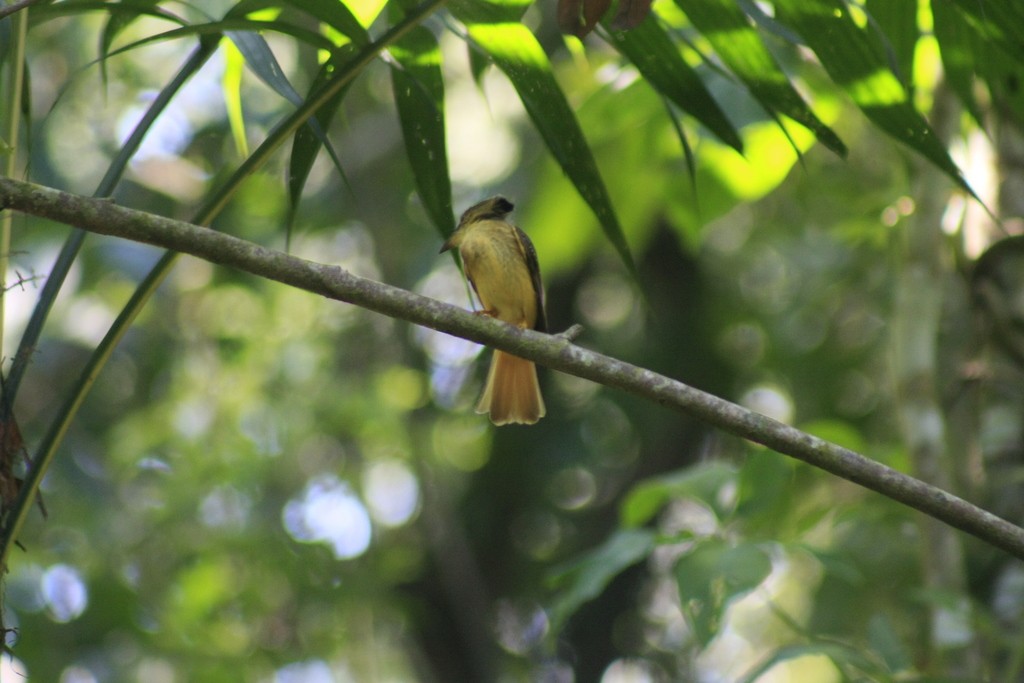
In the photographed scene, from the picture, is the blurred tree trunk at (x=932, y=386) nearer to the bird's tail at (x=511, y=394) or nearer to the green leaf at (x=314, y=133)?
the bird's tail at (x=511, y=394)

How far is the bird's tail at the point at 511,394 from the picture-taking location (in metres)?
3.49

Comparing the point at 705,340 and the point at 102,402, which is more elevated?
the point at 102,402

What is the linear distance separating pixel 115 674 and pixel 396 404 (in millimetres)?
2215

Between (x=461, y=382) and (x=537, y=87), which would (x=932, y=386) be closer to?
(x=537, y=87)

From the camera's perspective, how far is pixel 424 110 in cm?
248

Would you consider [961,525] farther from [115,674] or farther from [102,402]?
[102,402]

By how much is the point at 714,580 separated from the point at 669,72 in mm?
1431

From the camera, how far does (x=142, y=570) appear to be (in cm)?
701

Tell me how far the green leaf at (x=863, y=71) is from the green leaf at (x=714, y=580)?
4.03ft

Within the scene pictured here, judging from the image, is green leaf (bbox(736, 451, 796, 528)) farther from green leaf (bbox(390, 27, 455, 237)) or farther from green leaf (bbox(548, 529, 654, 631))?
green leaf (bbox(390, 27, 455, 237))

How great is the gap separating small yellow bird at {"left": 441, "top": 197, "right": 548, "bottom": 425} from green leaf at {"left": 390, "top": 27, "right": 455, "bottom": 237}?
1067 mm

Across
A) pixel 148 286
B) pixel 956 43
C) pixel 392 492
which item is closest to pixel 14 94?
pixel 148 286

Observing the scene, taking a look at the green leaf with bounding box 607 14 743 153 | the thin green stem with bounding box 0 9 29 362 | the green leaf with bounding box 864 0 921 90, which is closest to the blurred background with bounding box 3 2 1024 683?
the green leaf with bounding box 864 0 921 90

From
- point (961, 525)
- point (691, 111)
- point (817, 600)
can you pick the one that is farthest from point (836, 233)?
point (961, 525)
